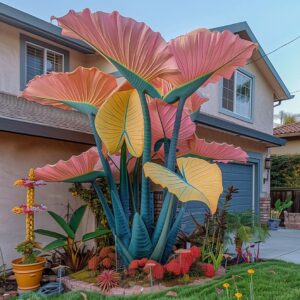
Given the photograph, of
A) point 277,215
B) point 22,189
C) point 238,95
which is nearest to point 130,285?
point 22,189

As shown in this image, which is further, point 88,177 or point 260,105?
point 260,105

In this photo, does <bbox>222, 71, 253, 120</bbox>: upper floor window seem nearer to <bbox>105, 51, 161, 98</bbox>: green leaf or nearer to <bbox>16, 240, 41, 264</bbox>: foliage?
<bbox>105, 51, 161, 98</bbox>: green leaf

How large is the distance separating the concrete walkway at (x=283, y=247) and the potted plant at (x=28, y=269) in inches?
180

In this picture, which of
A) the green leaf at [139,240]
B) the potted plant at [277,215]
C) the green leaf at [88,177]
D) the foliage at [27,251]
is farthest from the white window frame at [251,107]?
the foliage at [27,251]

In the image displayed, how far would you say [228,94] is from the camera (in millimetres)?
11055

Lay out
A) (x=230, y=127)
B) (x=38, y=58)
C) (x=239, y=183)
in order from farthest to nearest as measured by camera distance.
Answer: (x=239, y=183)
(x=230, y=127)
(x=38, y=58)

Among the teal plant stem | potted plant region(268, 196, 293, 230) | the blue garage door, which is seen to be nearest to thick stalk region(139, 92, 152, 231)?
the teal plant stem

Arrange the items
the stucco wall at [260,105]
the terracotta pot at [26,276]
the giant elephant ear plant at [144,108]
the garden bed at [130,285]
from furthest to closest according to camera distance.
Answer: the stucco wall at [260,105], the terracotta pot at [26,276], the garden bed at [130,285], the giant elephant ear plant at [144,108]

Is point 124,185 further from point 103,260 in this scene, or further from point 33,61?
point 33,61

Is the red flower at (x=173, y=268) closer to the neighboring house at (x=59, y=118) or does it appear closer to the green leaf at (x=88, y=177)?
the green leaf at (x=88, y=177)

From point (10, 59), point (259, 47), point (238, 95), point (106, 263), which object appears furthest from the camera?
point (259, 47)

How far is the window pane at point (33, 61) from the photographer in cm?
891

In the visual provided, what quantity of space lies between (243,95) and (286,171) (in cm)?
713

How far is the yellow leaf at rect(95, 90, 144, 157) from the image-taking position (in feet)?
16.7
